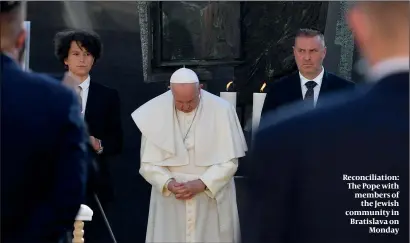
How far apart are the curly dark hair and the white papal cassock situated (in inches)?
21.1

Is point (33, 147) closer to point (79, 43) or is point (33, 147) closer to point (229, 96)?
point (79, 43)

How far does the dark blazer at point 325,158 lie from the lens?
187 cm

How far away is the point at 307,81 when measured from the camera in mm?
5469

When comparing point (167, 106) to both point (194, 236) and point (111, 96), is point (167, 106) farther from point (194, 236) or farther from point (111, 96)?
point (194, 236)

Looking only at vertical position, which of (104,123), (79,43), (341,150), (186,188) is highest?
(79,43)

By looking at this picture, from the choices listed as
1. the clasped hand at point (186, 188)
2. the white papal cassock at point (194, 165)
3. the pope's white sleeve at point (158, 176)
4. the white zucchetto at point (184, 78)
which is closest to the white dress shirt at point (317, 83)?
the white papal cassock at point (194, 165)

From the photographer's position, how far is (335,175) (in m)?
1.94

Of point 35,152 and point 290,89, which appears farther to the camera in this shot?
point 290,89

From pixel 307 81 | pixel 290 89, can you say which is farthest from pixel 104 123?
pixel 307 81

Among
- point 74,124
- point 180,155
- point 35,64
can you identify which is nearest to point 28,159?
point 74,124

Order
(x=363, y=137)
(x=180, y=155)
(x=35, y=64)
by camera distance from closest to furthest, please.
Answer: (x=363, y=137)
(x=180, y=155)
(x=35, y=64)

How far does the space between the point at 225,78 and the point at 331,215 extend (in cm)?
442

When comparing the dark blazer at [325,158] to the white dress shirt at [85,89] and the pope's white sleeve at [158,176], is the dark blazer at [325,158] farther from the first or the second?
the white dress shirt at [85,89]

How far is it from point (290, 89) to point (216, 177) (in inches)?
27.6
